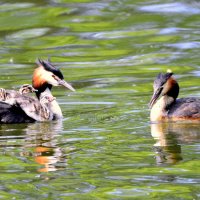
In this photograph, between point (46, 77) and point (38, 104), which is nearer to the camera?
point (38, 104)

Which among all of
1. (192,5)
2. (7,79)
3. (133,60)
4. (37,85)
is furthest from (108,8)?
(37,85)

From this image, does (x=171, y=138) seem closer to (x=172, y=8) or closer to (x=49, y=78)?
(x=49, y=78)

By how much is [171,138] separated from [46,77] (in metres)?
2.92

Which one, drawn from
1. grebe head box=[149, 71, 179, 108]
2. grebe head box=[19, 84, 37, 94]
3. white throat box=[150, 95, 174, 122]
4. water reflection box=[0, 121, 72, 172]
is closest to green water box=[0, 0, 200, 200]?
water reflection box=[0, 121, 72, 172]

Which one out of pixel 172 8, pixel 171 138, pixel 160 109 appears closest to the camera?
pixel 171 138

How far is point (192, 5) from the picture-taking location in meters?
22.7

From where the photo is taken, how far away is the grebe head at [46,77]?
14602 millimetres

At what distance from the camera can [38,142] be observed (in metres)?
12.4

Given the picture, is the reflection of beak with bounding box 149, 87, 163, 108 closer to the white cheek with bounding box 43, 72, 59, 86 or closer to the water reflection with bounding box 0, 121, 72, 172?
the water reflection with bounding box 0, 121, 72, 172

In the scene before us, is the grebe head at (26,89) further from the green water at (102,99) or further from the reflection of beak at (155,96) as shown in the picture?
the reflection of beak at (155,96)

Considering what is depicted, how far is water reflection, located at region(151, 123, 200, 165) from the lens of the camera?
11196 millimetres

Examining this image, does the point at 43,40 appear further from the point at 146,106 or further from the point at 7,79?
the point at 146,106

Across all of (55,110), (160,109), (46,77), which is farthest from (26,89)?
(160,109)

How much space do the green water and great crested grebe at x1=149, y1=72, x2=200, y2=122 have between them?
0.18m
